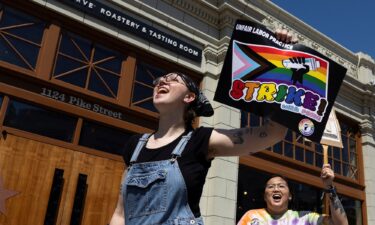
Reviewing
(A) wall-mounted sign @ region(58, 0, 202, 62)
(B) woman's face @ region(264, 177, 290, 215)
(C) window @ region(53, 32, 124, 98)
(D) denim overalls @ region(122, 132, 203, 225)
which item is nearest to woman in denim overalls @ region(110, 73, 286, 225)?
(D) denim overalls @ region(122, 132, 203, 225)

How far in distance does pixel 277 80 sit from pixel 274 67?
9cm

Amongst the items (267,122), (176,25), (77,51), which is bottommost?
(267,122)

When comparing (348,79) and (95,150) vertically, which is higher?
(348,79)

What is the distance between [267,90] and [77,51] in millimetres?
5769

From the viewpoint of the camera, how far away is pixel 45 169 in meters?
6.37

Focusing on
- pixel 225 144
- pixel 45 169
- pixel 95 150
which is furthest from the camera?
pixel 95 150

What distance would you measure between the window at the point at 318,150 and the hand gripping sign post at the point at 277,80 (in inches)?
265

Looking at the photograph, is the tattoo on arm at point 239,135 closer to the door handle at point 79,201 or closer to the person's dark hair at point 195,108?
the person's dark hair at point 195,108

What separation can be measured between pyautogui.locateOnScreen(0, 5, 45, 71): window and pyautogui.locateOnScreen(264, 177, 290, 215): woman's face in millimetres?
4716

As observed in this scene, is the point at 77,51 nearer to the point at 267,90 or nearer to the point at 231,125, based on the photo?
the point at 231,125

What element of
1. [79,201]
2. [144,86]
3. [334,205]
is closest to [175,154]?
[334,205]

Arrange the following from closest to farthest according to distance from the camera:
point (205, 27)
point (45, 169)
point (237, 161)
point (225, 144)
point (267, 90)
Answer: point (225, 144) < point (267, 90) < point (45, 169) < point (237, 161) < point (205, 27)

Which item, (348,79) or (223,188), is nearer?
(223,188)

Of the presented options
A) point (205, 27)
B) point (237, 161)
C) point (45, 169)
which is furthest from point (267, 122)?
point (205, 27)
